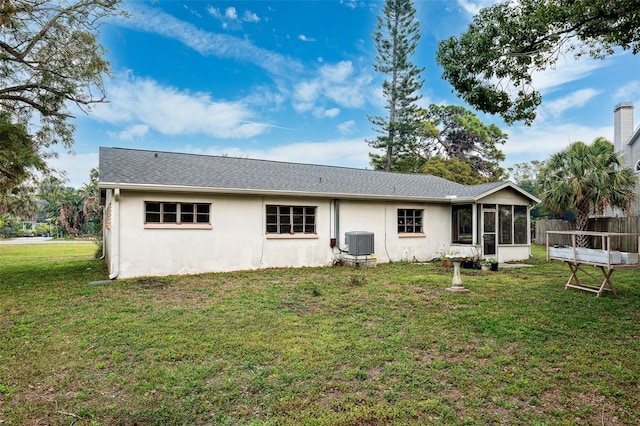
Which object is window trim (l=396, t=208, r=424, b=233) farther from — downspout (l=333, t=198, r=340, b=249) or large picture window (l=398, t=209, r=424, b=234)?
downspout (l=333, t=198, r=340, b=249)

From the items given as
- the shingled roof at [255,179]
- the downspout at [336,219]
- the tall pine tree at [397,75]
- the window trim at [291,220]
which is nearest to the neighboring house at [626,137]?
the shingled roof at [255,179]

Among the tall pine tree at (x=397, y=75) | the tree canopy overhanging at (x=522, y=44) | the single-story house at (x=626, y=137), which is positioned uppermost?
the tall pine tree at (x=397, y=75)

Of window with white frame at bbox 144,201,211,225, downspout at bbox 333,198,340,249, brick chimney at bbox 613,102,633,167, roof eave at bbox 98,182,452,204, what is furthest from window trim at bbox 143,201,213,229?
brick chimney at bbox 613,102,633,167

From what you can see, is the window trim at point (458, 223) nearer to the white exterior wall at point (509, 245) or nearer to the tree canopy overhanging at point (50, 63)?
the white exterior wall at point (509, 245)

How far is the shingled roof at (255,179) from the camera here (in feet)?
29.8

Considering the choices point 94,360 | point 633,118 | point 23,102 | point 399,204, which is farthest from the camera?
point 633,118

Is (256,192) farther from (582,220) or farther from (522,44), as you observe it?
(582,220)

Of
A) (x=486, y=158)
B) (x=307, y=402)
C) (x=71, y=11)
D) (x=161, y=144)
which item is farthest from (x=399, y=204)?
(x=486, y=158)

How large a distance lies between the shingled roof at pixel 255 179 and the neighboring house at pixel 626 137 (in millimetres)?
9935

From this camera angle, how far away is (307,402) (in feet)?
9.81

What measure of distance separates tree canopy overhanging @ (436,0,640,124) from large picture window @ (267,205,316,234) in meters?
5.78

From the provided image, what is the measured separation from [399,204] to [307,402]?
32.8 feet

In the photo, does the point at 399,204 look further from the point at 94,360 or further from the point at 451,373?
the point at 94,360

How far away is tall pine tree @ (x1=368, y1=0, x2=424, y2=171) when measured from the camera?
2591cm
